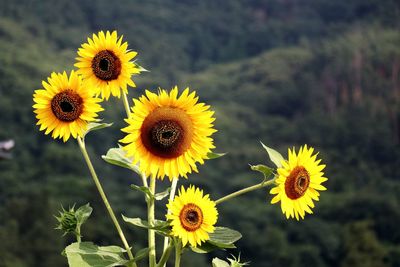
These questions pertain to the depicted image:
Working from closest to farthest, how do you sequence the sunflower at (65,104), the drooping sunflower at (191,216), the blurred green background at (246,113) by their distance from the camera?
1. the drooping sunflower at (191,216)
2. the sunflower at (65,104)
3. the blurred green background at (246,113)

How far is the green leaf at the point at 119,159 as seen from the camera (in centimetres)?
180

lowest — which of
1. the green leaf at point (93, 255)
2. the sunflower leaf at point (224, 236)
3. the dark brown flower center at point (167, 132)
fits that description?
the green leaf at point (93, 255)

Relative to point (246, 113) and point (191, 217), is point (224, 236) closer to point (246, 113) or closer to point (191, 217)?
point (191, 217)

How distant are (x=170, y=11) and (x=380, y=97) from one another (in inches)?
1357

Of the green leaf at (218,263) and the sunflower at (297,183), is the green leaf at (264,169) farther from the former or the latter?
the green leaf at (218,263)

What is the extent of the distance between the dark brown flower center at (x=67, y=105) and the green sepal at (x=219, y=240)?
15.1 inches

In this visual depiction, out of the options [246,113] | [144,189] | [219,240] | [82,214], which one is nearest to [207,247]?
[219,240]

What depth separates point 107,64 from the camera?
5.98 ft

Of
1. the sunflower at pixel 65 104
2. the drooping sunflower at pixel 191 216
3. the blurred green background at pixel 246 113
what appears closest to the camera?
the drooping sunflower at pixel 191 216

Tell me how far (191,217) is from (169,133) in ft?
0.58

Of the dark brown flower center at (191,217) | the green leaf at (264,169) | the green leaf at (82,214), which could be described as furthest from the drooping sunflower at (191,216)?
the green leaf at (82,214)

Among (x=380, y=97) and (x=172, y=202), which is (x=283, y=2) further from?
(x=172, y=202)

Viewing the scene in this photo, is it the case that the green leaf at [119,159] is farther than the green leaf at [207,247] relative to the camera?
Yes

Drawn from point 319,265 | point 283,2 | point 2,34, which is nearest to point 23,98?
point 2,34
